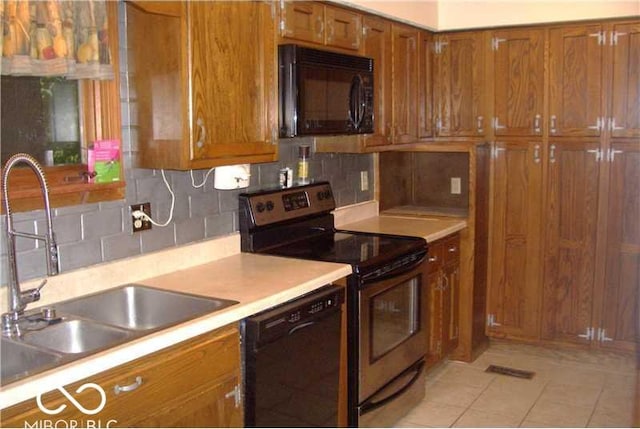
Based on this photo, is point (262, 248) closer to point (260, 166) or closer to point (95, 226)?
point (260, 166)

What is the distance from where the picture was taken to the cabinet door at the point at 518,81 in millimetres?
4340

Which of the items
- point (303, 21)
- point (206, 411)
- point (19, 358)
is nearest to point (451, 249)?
point (303, 21)

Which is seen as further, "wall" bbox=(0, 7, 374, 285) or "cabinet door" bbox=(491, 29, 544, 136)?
"cabinet door" bbox=(491, 29, 544, 136)

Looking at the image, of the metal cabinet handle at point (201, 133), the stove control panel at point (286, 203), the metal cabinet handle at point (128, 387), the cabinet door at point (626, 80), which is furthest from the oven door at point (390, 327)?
the cabinet door at point (626, 80)

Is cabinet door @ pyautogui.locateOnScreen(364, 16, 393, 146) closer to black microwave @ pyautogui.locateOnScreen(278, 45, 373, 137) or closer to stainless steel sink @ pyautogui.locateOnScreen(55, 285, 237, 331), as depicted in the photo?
black microwave @ pyautogui.locateOnScreen(278, 45, 373, 137)

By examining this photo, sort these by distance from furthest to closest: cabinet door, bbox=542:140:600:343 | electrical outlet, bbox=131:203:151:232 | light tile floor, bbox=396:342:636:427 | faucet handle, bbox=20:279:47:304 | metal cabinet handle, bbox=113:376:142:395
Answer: cabinet door, bbox=542:140:600:343 < light tile floor, bbox=396:342:636:427 < electrical outlet, bbox=131:203:151:232 < faucet handle, bbox=20:279:47:304 < metal cabinet handle, bbox=113:376:142:395

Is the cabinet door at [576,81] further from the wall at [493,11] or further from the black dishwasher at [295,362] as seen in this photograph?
the black dishwasher at [295,362]

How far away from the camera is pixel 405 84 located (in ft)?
13.8

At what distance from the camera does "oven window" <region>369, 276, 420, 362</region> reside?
316 centimetres

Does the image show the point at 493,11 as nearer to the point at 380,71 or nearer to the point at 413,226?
the point at 380,71

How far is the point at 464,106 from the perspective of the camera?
15.1 feet

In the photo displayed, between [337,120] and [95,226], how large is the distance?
1.33 meters

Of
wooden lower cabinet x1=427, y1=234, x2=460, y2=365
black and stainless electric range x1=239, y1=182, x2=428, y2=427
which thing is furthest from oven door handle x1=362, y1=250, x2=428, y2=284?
wooden lower cabinet x1=427, y1=234, x2=460, y2=365

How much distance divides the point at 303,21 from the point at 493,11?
1711 mm
